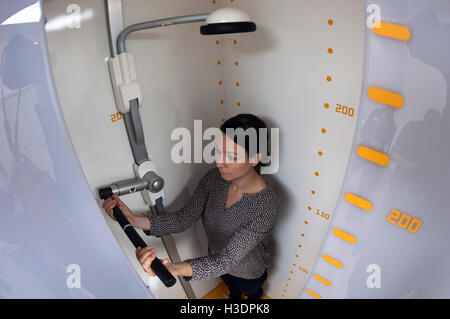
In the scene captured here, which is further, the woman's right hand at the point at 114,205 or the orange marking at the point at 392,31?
the woman's right hand at the point at 114,205

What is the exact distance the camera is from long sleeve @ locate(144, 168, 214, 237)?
130cm

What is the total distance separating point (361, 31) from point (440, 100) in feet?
1.42

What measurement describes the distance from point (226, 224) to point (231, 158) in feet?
0.85

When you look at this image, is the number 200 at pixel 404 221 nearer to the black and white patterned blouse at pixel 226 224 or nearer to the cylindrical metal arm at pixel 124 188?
the black and white patterned blouse at pixel 226 224

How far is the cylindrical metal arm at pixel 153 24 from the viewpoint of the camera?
914 millimetres

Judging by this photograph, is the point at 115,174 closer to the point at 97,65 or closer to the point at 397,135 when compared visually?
the point at 97,65

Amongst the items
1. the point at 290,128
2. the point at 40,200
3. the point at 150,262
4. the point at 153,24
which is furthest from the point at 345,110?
the point at 40,200

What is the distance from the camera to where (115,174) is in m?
1.22

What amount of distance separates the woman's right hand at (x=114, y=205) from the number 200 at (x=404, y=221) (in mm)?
801

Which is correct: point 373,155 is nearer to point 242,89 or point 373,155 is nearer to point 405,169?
point 405,169

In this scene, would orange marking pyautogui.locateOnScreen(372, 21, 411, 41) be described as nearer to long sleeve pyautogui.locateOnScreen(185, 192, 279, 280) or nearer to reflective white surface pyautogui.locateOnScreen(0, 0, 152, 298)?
reflective white surface pyautogui.locateOnScreen(0, 0, 152, 298)

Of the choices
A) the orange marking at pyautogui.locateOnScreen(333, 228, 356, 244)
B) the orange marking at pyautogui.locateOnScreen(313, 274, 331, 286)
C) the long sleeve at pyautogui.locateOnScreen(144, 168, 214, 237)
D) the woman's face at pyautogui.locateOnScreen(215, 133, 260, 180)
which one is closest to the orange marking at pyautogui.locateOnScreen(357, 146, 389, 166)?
the orange marking at pyautogui.locateOnScreen(333, 228, 356, 244)

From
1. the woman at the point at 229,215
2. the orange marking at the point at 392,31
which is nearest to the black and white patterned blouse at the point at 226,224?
the woman at the point at 229,215
